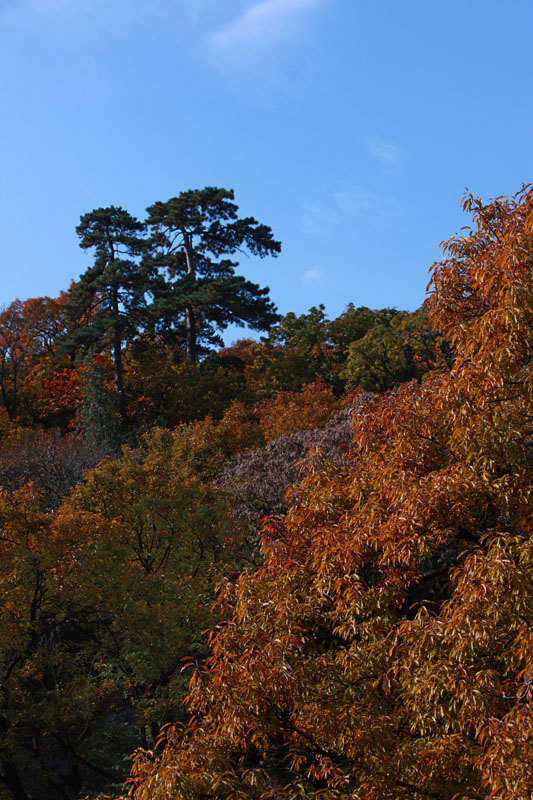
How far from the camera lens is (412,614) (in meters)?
9.02

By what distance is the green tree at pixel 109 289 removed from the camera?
36.6 metres

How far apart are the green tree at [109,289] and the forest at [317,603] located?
46.6 ft

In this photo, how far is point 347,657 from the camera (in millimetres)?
7605

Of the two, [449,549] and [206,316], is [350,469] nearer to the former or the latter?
[449,549]

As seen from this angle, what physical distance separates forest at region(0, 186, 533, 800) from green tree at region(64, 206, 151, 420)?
14.2 m

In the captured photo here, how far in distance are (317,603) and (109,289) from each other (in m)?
31.7

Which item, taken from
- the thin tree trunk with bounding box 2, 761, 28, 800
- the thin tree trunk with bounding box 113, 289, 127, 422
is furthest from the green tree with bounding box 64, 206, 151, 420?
the thin tree trunk with bounding box 2, 761, 28, 800

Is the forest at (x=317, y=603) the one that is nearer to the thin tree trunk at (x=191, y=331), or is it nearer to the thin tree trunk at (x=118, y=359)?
the thin tree trunk at (x=118, y=359)

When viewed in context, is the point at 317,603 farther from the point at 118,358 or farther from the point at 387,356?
the point at 118,358

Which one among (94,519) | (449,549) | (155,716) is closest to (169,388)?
(94,519)

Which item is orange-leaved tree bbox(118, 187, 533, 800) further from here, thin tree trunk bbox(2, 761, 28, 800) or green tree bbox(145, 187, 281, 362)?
green tree bbox(145, 187, 281, 362)

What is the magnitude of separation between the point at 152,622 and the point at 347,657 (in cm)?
563

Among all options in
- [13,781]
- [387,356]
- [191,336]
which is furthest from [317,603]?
[191,336]

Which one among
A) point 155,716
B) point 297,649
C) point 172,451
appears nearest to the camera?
point 297,649
